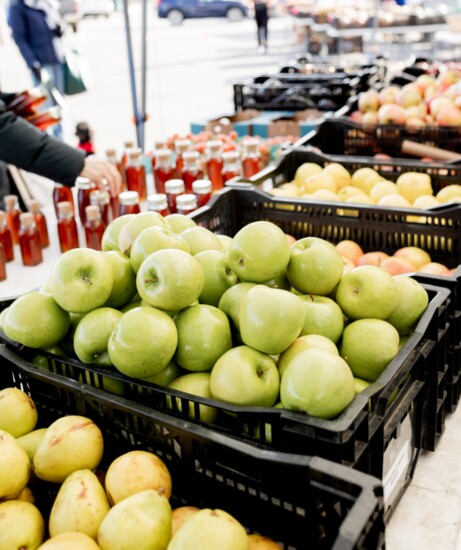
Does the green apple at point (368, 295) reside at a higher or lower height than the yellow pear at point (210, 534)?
higher

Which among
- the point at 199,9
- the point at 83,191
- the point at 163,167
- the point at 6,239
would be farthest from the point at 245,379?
the point at 199,9

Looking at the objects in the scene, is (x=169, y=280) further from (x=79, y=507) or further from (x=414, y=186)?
(x=414, y=186)

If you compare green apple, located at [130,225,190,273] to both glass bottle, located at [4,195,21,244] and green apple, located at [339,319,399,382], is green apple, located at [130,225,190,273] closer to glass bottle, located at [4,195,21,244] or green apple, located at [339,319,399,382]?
green apple, located at [339,319,399,382]

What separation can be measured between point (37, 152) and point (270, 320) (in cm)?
191

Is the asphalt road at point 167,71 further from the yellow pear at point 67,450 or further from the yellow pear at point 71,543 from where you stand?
the yellow pear at point 71,543

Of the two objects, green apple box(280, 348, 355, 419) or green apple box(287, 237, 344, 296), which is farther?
green apple box(287, 237, 344, 296)

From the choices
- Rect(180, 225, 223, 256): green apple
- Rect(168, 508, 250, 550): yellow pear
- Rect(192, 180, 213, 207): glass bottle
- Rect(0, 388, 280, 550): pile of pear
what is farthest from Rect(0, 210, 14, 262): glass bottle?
Rect(168, 508, 250, 550): yellow pear

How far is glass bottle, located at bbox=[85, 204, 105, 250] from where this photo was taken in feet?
8.29

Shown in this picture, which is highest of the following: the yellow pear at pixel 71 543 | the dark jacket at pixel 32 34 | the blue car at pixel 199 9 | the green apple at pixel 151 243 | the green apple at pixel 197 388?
the blue car at pixel 199 9

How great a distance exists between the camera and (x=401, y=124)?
3.18 metres

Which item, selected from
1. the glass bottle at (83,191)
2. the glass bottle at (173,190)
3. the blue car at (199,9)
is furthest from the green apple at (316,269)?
the blue car at (199,9)

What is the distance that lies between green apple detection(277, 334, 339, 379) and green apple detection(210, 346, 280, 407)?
23mm

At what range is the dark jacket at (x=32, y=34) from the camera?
245 inches

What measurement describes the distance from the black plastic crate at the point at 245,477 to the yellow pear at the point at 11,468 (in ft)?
0.50
